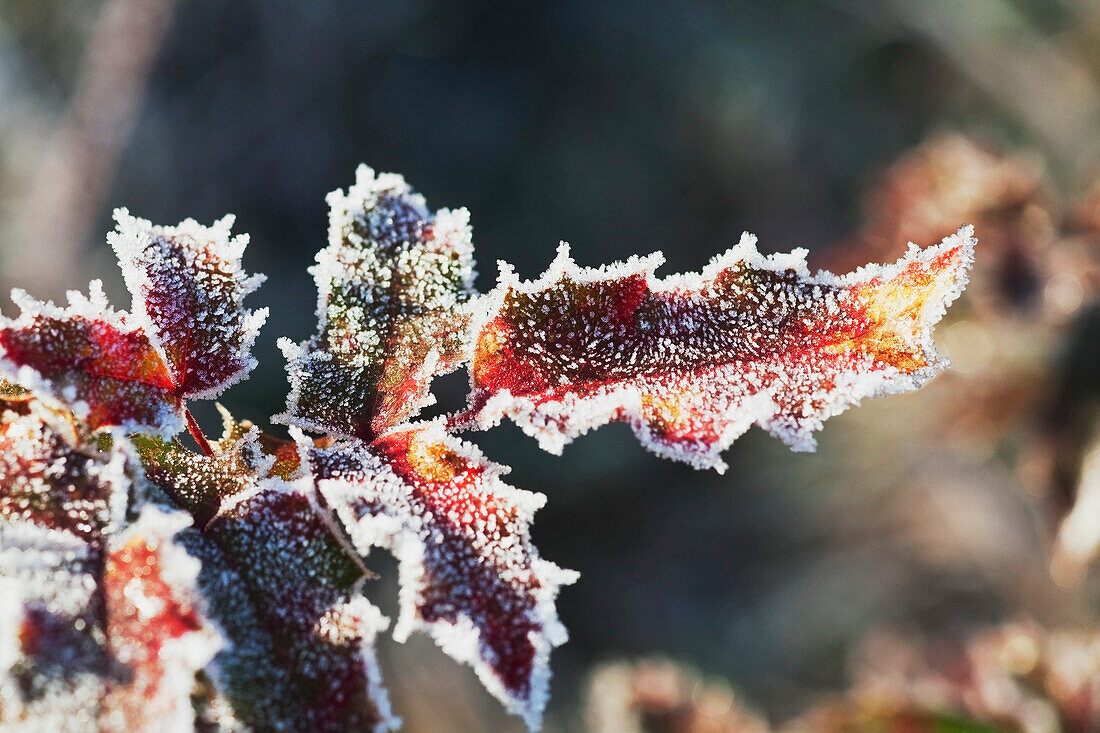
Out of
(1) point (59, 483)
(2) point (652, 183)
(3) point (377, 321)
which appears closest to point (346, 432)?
(3) point (377, 321)

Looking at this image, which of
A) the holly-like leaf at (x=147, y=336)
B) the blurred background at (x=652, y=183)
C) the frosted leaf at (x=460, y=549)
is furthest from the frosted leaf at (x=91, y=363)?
the blurred background at (x=652, y=183)

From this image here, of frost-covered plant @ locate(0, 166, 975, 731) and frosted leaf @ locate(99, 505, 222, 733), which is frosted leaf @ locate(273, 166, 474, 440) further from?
frosted leaf @ locate(99, 505, 222, 733)

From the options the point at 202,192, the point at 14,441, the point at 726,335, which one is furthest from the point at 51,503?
the point at 202,192

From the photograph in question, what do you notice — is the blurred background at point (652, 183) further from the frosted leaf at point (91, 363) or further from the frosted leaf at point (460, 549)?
the frosted leaf at point (91, 363)

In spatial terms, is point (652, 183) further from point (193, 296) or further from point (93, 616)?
point (93, 616)

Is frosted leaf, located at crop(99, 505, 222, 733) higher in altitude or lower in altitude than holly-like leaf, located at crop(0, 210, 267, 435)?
lower

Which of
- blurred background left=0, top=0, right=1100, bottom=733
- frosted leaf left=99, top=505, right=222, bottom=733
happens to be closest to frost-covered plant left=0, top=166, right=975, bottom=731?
frosted leaf left=99, top=505, right=222, bottom=733

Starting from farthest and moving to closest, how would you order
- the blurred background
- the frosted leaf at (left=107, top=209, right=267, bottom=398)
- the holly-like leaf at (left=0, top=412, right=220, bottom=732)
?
the blurred background, the frosted leaf at (left=107, top=209, right=267, bottom=398), the holly-like leaf at (left=0, top=412, right=220, bottom=732)
